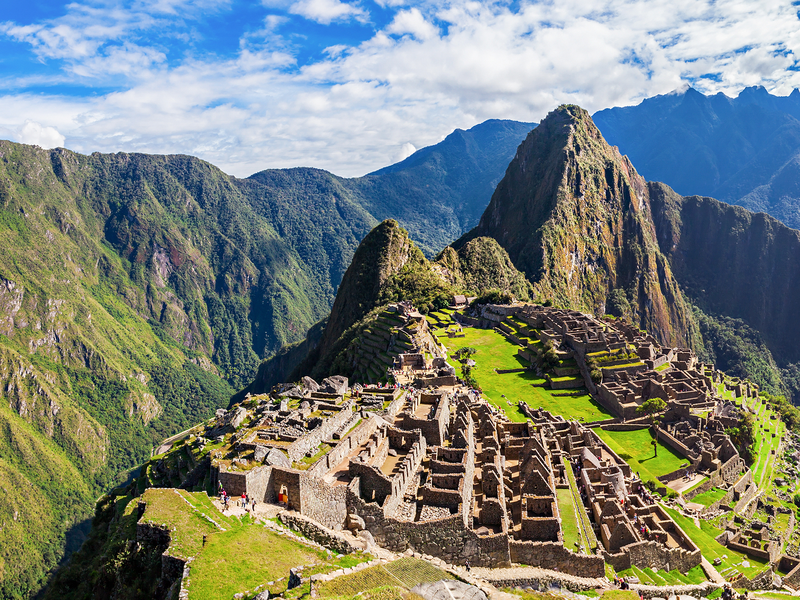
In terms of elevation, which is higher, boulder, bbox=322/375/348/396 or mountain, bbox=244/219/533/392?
mountain, bbox=244/219/533/392

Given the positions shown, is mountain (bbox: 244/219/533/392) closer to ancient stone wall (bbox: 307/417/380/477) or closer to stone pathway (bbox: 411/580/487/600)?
ancient stone wall (bbox: 307/417/380/477)

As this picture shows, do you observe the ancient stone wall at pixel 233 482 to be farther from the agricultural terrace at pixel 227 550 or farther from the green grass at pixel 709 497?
the green grass at pixel 709 497

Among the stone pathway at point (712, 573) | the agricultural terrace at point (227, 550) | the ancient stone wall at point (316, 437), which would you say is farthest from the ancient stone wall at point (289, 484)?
the stone pathway at point (712, 573)

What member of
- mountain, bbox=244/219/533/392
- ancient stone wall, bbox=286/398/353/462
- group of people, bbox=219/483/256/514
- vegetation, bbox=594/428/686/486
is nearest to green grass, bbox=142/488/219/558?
group of people, bbox=219/483/256/514

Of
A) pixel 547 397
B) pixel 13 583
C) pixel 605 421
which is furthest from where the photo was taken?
pixel 13 583

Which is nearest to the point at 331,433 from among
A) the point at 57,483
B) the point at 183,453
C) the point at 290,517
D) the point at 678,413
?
the point at 290,517

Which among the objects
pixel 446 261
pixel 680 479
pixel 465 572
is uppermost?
pixel 446 261

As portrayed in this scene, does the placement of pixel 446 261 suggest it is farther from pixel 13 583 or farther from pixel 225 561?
pixel 225 561
